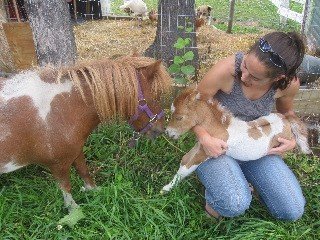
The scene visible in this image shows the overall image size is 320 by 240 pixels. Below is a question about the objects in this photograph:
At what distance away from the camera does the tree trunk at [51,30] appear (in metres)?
3.64

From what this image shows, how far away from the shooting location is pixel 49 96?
101 inches

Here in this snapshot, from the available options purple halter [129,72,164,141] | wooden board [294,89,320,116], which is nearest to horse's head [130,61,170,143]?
purple halter [129,72,164,141]

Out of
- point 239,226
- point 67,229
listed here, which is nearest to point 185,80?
point 239,226

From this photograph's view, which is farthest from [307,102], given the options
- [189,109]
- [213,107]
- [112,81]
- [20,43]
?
[20,43]

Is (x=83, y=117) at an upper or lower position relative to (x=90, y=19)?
upper

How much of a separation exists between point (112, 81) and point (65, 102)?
37 centimetres

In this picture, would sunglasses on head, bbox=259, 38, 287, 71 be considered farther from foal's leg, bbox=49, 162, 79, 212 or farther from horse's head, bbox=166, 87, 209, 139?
foal's leg, bbox=49, 162, 79, 212

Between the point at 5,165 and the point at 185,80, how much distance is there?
6.80ft

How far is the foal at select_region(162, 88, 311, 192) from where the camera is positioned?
2830mm

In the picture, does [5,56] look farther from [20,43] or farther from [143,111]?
[143,111]

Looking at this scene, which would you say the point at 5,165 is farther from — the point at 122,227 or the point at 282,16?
the point at 282,16

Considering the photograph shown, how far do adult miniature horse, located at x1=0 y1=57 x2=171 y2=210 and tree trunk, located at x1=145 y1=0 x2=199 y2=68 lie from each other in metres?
2.20

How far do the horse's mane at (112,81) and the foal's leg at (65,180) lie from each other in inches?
20.6

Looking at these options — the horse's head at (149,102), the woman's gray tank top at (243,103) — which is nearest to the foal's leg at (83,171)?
the horse's head at (149,102)
